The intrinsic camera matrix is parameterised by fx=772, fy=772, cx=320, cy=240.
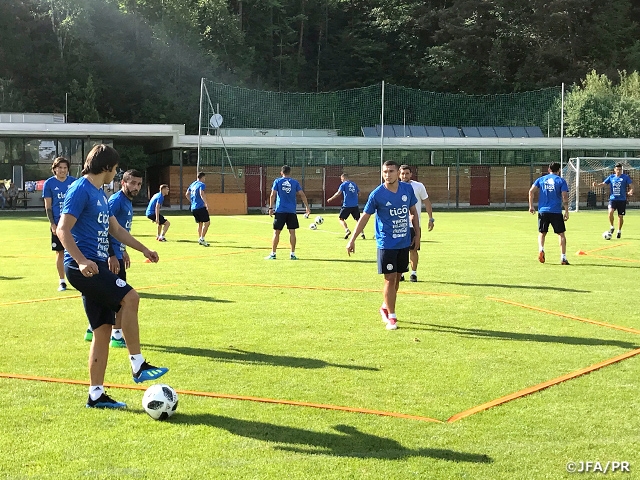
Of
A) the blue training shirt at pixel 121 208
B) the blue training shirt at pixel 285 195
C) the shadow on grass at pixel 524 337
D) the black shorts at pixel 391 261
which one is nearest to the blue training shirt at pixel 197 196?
the blue training shirt at pixel 285 195

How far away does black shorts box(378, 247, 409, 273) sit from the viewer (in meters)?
9.30

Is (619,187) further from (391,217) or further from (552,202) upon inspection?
(391,217)

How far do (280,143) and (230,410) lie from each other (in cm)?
4242

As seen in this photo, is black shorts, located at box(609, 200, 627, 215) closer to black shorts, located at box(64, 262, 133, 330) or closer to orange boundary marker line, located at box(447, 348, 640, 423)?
orange boundary marker line, located at box(447, 348, 640, 423)

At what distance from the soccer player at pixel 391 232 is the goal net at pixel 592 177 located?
3742 centimetres

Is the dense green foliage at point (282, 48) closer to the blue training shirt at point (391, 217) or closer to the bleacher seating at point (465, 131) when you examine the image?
the bleacher seating at point (465, 131)

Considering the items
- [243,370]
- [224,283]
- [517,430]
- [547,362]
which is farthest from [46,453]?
[224,283]

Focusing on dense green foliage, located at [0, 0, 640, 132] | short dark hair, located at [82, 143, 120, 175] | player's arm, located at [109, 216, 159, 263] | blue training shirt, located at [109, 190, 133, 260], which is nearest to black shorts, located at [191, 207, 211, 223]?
blue training shirt, located at [109, 190, 133, 260]

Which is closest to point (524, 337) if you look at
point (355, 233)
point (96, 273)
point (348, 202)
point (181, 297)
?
point (355, 233)

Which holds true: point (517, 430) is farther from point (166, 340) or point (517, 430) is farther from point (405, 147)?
point (405, 147)

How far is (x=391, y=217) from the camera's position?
9.44 m

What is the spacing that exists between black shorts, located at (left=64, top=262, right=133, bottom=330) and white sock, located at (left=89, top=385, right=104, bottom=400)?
0.46 meters

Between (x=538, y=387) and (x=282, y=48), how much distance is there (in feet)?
230

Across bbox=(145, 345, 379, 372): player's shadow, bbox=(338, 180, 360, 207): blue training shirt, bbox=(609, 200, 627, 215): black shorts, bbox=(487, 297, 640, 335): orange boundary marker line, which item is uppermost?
bbox=(338, 180, 360, 207): blue training shirt
